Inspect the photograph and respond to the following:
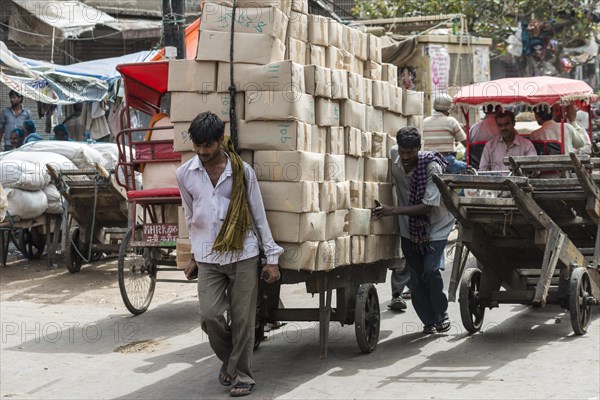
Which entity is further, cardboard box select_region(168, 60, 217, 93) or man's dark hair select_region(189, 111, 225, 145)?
cardboard box select_region(168, 60, 217, 93)

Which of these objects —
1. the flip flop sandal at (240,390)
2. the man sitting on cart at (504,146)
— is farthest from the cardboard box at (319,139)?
the man sitting on cart at (504,146)

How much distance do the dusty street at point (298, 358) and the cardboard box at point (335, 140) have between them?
1.58 meters

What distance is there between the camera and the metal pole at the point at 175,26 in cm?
1099

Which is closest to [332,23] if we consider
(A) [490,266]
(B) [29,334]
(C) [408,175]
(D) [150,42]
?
(C) [408,175]

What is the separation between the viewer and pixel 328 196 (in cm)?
648

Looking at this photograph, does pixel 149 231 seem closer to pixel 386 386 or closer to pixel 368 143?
pixel 368 143

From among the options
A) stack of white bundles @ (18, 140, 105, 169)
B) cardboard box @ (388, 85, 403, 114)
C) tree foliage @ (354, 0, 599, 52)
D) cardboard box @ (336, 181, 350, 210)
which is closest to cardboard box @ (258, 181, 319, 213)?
cardboard box @ (336, 181, 350, 210)

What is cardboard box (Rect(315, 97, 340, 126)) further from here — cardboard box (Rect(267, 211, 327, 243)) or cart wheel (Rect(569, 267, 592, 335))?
cart wheel (Rect(569, 267, 592, 335))

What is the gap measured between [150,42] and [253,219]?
13.6 metres

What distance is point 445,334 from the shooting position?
318 inches

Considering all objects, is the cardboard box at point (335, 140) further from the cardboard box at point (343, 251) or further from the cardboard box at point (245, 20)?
the cardboard box at point (245, 20)

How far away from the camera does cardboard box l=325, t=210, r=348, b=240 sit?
21.4 ft

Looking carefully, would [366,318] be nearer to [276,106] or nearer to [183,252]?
[183,252]

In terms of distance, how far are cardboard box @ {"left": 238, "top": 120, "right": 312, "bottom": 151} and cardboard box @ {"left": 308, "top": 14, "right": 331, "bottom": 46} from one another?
737 millimetres
